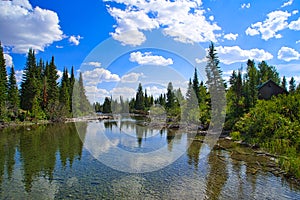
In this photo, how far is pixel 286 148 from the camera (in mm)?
22406

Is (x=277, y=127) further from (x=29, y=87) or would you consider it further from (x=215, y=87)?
(x=29, y=87)

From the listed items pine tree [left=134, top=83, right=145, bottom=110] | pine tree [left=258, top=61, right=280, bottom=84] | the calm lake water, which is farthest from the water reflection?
pine tree [left=134, top=83, right=145, bottom=110]

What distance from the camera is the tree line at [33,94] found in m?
50.0

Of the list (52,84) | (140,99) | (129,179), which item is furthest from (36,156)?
(140,99)

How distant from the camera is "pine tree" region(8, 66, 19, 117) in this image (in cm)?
5012

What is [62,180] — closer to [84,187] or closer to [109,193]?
[84,187]

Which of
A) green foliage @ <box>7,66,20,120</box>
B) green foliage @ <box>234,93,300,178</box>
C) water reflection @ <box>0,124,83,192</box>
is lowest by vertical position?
water reflection @ <box>0,124,83,192</box>

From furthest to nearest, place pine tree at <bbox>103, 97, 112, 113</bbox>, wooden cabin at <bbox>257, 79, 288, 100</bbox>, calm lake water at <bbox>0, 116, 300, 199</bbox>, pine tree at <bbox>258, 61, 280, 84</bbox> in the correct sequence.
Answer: pine tree at <bbox>103, 97, 112, 113</bbox>, pine tree at <bbox>258, 61, 280, 84</bbox>, wooden cabin at <bbox>257, 79, 288, 100</bbox>, calm lake water at <bbox>0, 116, 300, 199</bbox>

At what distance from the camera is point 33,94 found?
57344 mm

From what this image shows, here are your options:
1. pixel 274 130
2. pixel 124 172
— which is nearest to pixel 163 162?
pixel 124 172

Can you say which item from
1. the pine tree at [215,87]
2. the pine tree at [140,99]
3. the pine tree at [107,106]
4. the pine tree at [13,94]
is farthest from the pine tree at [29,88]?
the pine tree at [107,106]

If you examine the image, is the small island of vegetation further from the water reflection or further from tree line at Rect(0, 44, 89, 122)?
the water reflection

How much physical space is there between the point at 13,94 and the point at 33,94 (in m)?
6.22

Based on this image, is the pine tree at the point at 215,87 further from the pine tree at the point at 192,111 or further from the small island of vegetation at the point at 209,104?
the pine tree at the point at 192,111
